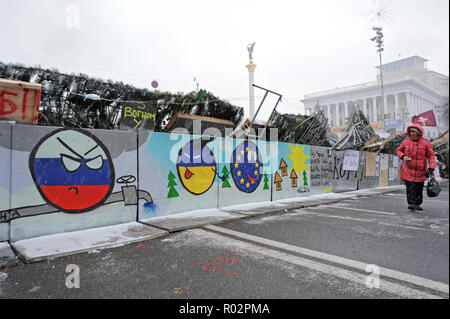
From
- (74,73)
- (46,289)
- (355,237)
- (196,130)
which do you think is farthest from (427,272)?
(74,73)

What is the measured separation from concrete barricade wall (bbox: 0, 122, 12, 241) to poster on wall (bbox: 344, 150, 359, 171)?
436 inches

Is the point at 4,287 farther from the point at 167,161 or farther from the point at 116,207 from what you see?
the point at 167,161

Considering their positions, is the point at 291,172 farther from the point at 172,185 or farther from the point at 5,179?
the point at 5,179

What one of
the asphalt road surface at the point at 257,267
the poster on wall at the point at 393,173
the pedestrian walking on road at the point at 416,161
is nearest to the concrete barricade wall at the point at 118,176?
the asphalt road surface at the point at 257,267

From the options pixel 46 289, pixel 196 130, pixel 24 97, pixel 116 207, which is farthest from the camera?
pixel 196 130

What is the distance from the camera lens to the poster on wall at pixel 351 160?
1168 cm

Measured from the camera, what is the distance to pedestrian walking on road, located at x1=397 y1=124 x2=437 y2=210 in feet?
20.7

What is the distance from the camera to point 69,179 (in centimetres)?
468

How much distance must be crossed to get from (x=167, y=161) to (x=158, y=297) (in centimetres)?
389

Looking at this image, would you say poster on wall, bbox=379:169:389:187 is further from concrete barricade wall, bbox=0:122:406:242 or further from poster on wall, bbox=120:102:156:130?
poster on wall, bbox=120:102:156:130

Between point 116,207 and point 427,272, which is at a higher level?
point 116,207

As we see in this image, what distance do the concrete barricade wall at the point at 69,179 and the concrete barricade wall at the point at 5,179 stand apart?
6 cm

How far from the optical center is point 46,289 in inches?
102

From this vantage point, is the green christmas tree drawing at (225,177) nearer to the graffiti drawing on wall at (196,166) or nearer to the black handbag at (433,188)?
the graffiti drawing on wall at (196,166)
